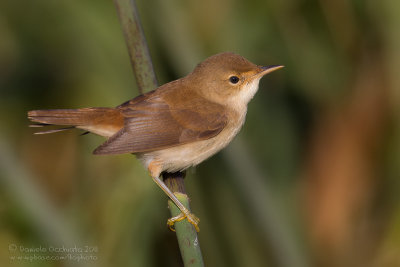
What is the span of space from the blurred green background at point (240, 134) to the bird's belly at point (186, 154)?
65 mm

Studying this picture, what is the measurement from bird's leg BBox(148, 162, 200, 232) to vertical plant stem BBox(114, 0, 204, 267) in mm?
23

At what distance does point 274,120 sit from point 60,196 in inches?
49.0

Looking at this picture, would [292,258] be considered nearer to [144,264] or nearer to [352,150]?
[144,264]

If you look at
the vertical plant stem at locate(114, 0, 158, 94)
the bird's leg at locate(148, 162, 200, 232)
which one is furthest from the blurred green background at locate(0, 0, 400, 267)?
the vertical plant stem at locate(114, 0, 158, 94)

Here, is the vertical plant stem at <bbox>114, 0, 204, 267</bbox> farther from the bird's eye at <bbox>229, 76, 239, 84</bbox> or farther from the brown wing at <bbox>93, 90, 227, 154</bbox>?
the bird's eye at <bbox>229, 76, 239, 84</bbox>

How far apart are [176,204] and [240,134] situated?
18.0 inches

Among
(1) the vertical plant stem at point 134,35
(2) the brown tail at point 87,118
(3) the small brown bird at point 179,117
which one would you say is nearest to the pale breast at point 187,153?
(3) the small brown bird at point 179,117

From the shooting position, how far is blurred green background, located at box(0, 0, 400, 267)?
7.72 feet

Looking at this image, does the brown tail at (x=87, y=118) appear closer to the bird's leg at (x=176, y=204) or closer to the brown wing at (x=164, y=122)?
the brown wing at (x=164, y=122)

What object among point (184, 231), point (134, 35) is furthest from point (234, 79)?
point (184, 231)

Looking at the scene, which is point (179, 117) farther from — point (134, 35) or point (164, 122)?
point (134, 35)

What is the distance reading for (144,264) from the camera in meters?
2.37

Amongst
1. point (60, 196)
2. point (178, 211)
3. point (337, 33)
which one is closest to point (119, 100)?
point (60, 196)

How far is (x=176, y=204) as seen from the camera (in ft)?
7.14
